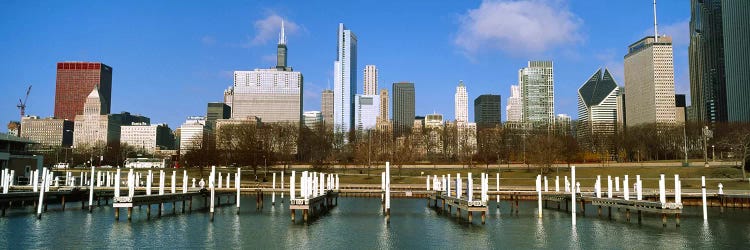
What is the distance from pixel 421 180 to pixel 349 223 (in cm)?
4326

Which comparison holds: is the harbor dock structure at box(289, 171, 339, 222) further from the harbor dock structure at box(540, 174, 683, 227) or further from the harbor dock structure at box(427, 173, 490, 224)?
the harbor dock structure at box(540, 174, 683, 227)

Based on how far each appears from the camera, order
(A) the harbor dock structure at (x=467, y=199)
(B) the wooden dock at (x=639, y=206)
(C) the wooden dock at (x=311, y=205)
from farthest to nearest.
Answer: (C) the wooden dock at (x=311, y=205) < (A) the harbor dock structure at (x=467, y=199) < (B) the wooden dock at (x=639, y=206)

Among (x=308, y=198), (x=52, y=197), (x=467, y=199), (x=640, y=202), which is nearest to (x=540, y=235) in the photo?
(x=467, y=199)

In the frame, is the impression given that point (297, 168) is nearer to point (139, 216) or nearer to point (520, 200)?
point (520, 200)

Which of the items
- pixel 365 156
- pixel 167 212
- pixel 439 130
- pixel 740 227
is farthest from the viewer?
pixel 439 130

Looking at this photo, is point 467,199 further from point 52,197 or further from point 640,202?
point 52,197

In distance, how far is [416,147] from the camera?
127 metres

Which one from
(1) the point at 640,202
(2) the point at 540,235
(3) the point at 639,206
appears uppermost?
(1) the point at 640,202

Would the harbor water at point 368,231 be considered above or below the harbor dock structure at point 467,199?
below

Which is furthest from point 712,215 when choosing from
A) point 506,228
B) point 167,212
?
point 167,212

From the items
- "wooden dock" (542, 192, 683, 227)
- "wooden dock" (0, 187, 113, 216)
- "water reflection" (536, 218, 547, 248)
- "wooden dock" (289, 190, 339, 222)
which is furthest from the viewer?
"wooden dock" (0, 187, 113, 216)

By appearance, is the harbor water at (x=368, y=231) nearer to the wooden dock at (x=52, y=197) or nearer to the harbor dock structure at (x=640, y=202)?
the harbor dock structure at (x=640, y=202)

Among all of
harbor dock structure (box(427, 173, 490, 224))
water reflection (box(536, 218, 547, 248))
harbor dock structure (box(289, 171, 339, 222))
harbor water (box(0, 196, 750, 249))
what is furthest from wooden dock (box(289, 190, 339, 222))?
water reflection (box(536, 218, 547, 248))

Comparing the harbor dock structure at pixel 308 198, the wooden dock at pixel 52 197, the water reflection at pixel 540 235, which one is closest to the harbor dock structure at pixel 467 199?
the water reflection at pixel 540 235
